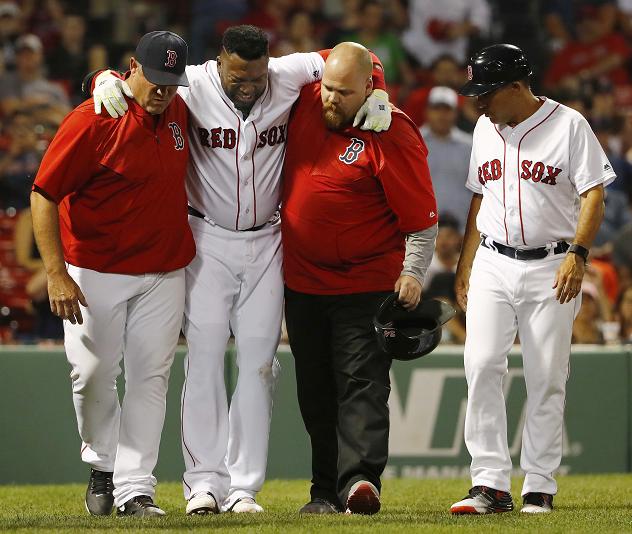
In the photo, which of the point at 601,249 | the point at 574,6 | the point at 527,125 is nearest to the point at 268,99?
the point at 527,125

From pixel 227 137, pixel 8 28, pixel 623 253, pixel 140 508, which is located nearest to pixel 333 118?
pixel 227 137

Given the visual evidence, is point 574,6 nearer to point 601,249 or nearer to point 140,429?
point 601,249

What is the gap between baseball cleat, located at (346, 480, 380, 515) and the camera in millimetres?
5480

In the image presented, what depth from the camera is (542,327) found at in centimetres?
582

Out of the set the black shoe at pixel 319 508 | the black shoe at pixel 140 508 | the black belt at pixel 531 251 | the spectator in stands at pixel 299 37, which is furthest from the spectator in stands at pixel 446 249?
the black shoe at pixel 140 508

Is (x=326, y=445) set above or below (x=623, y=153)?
below

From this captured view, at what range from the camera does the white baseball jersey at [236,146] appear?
569 centimetres

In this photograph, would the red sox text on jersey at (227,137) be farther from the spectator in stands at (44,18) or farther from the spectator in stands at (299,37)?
the spectator in stands at (44,18)

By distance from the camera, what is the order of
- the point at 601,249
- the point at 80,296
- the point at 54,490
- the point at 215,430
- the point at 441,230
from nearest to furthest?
1. the point at 80,296
2. the point at 215,430
3. the point at 54,490
4. the point at 441,230
5. the point at 601,249

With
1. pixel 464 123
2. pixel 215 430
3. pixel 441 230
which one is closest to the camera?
pixel 215 430

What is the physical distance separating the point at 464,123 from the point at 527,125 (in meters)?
6.29

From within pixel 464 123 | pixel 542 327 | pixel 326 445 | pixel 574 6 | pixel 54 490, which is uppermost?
pixel 574 6

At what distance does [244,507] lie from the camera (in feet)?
18.6

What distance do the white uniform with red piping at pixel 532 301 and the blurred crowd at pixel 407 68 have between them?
3.51 meters
